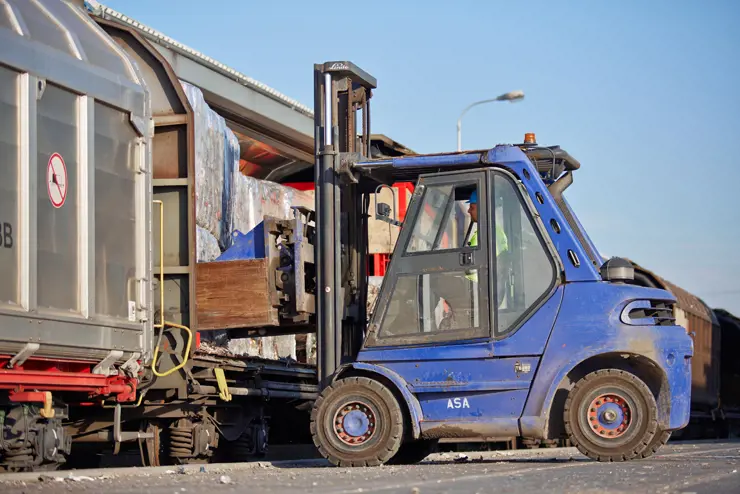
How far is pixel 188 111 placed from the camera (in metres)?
9.95

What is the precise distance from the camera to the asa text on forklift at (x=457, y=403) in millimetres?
8672

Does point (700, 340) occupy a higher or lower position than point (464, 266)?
lower

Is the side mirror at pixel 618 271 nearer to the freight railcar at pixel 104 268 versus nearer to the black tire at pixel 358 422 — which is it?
the black tire at pixel 358 422

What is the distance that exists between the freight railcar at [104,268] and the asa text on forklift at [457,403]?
1.84m

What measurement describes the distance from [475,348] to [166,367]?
2.62m

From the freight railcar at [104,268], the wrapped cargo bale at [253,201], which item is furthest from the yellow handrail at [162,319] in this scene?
the wrapped cargo bale at [253,201]

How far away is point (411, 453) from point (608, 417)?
205cm

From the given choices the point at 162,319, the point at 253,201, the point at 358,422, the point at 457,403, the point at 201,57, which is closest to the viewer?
the point at 457,403

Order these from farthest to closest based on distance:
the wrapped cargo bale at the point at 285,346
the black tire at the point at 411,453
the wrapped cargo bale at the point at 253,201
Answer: the wrapped cargo bale at the point at 285,346 < the wrapped cargo bale at the point at 253,201 < the black tire at the point at 411,453

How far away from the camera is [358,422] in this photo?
28.9ft

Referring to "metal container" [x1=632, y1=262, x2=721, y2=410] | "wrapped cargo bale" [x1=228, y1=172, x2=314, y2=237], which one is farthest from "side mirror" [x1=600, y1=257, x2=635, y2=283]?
"metal container" [x1=632, y1=262, x2=721, y2=410]

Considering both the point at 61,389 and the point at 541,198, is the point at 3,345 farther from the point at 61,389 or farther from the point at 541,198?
the point at 541,198

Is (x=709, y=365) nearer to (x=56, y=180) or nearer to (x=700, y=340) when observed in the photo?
(x=700, y=340)

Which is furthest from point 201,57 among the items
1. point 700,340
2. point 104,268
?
point 700,340
